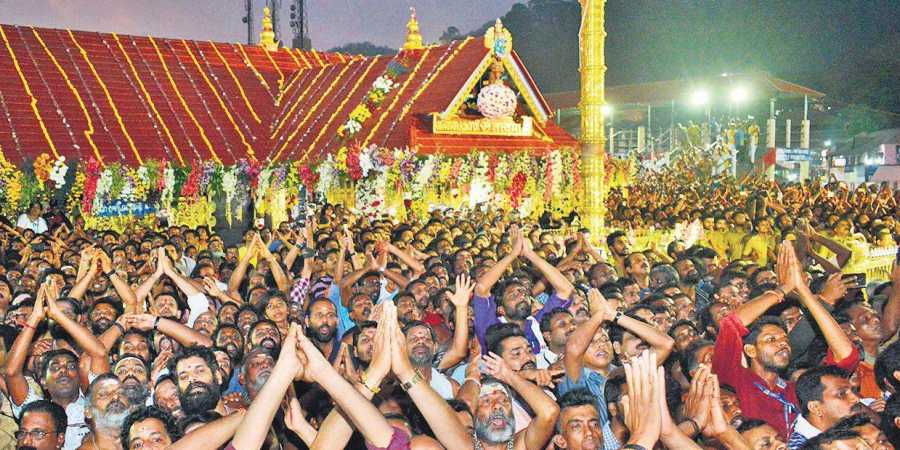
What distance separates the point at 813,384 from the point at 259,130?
2007cm

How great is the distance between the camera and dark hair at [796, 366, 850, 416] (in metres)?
4.97

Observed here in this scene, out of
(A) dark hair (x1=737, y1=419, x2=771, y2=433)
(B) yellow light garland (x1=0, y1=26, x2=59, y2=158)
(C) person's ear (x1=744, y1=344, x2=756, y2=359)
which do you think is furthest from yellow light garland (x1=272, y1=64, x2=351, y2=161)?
(A) dark hair (x1=737, y1=419, x2=771, y2=433)

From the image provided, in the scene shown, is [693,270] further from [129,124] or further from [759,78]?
[759,78]

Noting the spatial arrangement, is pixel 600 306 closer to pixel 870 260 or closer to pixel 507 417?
pixel 507 417

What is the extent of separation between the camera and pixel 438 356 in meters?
6.56

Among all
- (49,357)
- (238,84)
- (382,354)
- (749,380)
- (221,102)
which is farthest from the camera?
(238,84)

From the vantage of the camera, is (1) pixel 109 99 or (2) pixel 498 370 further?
(1) pixel 109 99

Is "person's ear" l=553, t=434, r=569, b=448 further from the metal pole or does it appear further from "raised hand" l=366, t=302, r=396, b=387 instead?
the metal pole

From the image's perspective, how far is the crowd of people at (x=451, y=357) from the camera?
4367 mm

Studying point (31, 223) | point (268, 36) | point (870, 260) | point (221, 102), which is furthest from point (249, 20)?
point (870, 260)

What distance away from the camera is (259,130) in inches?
936

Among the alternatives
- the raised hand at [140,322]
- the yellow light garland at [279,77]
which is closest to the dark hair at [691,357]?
the raised hand at [140,322]

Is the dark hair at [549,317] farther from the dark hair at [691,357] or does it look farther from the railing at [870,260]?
the railing at [870,260]

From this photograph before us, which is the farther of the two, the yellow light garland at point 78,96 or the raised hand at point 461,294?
the yellow light garland at point 78,96
